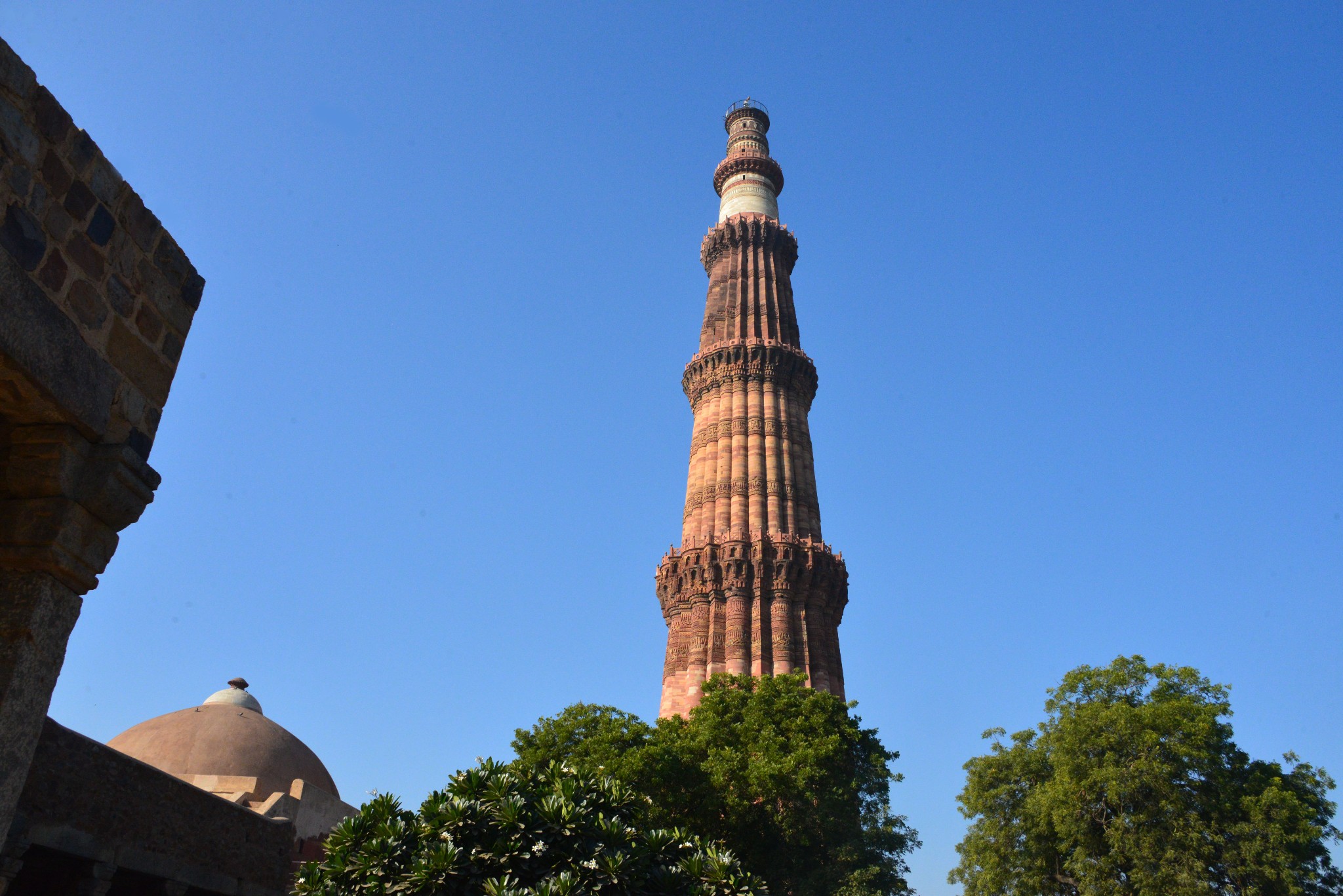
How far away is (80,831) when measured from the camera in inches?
455

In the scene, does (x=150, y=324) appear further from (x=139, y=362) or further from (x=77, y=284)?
Result: (x=77, y=284)

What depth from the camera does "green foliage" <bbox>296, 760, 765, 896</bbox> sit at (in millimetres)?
11008

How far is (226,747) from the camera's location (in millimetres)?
19031

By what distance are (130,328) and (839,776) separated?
19.5 m

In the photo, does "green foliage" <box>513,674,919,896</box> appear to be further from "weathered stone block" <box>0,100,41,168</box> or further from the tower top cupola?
the tower top cupola

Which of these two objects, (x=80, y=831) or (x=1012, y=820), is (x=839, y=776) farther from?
(x=80, y=831)

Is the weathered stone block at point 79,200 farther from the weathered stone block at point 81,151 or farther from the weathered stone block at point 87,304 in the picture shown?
the weathered stone block at point 87,304

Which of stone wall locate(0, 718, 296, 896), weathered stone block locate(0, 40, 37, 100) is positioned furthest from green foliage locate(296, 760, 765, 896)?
weathered stone block locate(0, 40, 37, 100)

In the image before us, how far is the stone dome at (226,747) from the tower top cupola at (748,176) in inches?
1090

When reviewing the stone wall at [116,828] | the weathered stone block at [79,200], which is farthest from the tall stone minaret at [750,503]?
the weathered stone block at [79,200]

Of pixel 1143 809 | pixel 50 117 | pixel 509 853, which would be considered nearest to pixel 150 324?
pixel 50 117

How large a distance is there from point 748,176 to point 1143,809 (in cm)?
2954

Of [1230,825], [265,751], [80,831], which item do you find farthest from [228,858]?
[1230,825]

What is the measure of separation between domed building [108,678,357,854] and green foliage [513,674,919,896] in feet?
14.4
